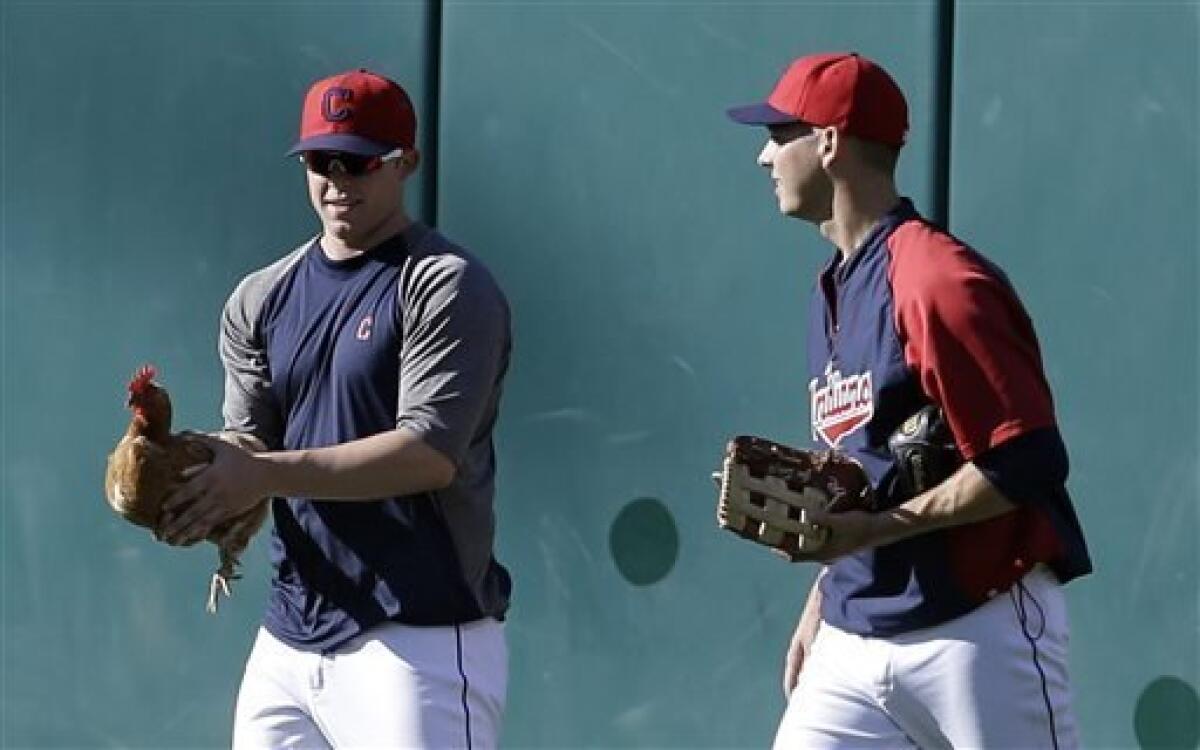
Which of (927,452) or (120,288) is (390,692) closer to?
(927,452)

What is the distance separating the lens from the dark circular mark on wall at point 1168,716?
6.08 metres

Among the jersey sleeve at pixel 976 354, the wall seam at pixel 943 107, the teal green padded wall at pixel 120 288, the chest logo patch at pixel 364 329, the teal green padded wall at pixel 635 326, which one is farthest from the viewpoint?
the teal green padded wall at pixel 120 288

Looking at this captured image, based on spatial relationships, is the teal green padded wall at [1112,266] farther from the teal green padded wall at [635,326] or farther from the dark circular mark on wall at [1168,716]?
the teal green padded wall at [635,326]

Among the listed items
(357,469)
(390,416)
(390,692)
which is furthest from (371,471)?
(390,692)

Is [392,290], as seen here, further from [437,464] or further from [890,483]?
[890,483]

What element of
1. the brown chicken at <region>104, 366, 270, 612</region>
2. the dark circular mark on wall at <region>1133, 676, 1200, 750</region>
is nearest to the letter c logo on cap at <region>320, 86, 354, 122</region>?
the brown chicken at <region>104, 366, 270, 612</region>

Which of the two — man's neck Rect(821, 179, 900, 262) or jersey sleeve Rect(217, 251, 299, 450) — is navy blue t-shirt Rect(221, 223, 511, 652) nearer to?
jersey sleeve Rect(217, 251, 299, 450)

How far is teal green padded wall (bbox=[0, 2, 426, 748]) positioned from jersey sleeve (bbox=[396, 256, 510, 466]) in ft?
5.94

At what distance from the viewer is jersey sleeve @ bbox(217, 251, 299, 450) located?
201 inches

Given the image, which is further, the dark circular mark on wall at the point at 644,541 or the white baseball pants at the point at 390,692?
the dark circular mark on wall at the point at 644,541

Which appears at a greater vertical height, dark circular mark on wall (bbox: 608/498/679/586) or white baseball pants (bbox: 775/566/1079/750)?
white baseball pants (bbox: 775/566/1079/750)

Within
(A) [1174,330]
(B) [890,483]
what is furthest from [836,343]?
(A) [1174,330]

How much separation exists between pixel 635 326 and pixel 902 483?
185 centimetres

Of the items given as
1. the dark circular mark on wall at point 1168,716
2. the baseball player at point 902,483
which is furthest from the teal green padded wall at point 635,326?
the baseball player at point 902,483
